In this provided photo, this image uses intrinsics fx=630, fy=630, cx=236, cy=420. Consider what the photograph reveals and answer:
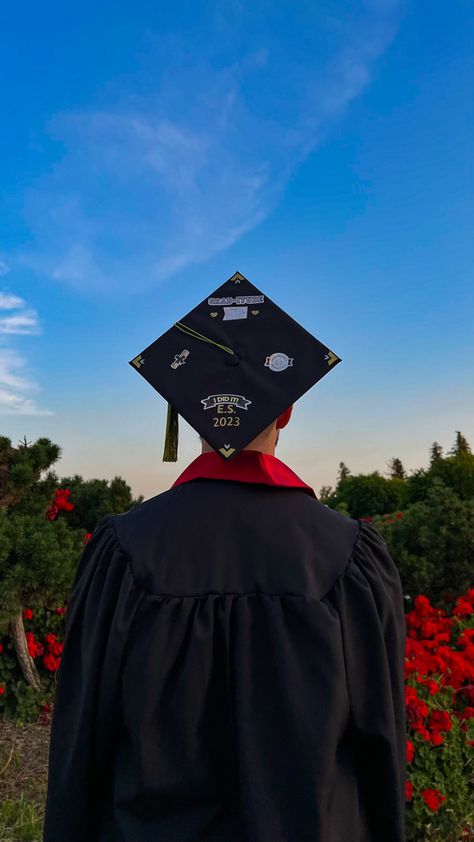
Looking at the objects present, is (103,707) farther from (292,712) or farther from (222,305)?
(222,305)

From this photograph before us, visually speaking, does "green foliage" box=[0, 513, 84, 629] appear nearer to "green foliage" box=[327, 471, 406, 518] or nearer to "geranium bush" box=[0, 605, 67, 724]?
"geranium bush" box=[0, 605, 67, 724]

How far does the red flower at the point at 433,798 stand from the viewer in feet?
11.1

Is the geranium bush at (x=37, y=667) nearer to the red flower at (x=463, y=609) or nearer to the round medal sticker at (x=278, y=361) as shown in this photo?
the red flower at (x=463, y=609)

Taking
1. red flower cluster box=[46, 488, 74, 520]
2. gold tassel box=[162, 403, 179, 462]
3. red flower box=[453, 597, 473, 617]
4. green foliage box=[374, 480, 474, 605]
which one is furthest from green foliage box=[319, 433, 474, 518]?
gold tassel box=[162, 403, 179, 462]

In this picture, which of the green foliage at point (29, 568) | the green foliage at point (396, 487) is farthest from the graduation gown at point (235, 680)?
the green foliage at point (396, 487)

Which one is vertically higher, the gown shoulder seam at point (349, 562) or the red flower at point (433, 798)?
the gown shoulder seam at point (349, 562)

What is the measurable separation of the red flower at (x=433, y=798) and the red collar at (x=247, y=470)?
2.54 meters

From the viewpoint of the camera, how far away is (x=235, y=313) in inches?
84.7

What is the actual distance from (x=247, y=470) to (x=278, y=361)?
447 mm

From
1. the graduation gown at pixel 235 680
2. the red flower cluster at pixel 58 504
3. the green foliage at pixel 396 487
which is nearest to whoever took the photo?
the graduation gown at pixel 235 680

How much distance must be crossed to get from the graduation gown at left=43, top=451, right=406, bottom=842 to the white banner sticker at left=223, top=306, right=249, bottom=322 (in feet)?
1.88

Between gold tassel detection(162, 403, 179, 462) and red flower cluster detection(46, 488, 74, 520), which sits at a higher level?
red flower cluster detection(46, 488, 74, 520)

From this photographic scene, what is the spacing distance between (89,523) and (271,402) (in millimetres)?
5203

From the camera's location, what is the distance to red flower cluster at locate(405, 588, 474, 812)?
11.6 ft
